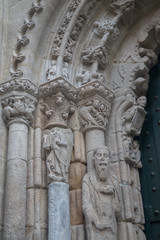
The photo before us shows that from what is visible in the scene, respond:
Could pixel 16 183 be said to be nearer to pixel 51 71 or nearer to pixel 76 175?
pixel 76 175

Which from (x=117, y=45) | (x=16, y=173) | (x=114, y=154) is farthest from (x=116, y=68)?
(x=16, y=173)

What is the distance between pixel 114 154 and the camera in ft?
14.8

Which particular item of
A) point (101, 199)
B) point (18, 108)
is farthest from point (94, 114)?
point (101, 199)

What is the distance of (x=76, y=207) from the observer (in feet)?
13.4

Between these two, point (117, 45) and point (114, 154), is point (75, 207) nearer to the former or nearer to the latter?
point (114, 154)

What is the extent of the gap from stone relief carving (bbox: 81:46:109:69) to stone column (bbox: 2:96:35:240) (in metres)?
1.08

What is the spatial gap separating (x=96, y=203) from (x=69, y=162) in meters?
0.62

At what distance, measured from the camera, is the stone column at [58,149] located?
3.79 metres

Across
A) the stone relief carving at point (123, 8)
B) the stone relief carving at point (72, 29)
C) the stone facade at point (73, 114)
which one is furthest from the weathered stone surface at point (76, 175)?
the stone relief carving at point (123, 8)

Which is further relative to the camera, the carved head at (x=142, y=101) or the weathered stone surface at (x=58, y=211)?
the carved head at (x=142, y=101)

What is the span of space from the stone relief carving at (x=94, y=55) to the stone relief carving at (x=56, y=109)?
0.77 m

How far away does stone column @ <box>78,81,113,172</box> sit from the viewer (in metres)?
4.45

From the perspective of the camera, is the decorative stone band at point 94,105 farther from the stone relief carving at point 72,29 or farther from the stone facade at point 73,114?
the stone relief carving at point 72,29

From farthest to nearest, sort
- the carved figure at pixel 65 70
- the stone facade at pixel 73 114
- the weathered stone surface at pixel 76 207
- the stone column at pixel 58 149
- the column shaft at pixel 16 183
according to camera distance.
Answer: the carved figure at pixel 65 70, the weathered stone surface at pixel 76 207, the stone facade at pixel 73 114, the stone column at pixel 58 149, the column shaft at pixel 16 183
